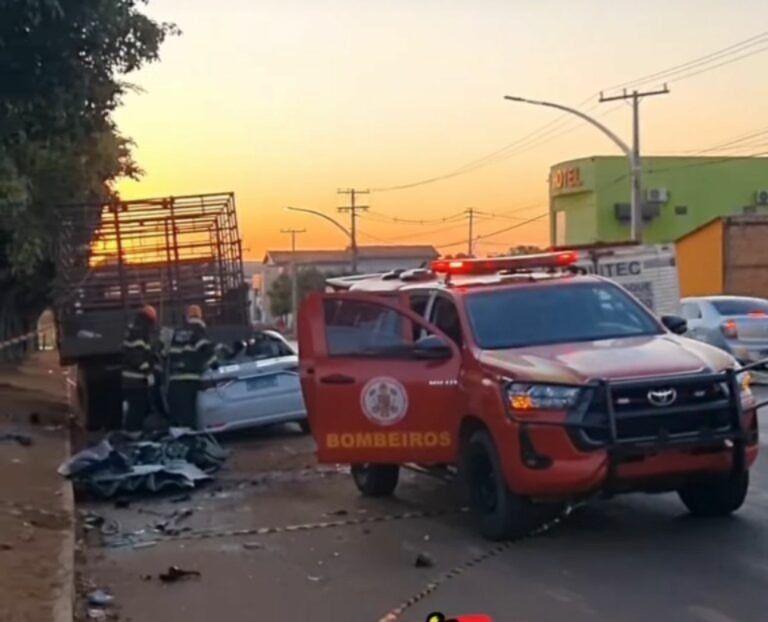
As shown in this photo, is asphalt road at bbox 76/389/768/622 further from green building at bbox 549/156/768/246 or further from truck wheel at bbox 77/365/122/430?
green building at bbox 549/156/768/246

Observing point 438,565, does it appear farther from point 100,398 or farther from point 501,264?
point 100,398

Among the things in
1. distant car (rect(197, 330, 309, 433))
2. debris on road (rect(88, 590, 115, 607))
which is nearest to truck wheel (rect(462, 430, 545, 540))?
debris on road (rect(88, 590, 115, 607))

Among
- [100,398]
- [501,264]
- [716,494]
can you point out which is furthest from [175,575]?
[100,398]

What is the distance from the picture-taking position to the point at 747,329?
24.2m

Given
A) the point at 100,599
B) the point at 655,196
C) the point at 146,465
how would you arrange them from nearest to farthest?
the point at 100,599 < the point at 146,465 < the point at 655,196

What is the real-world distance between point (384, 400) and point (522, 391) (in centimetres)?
153

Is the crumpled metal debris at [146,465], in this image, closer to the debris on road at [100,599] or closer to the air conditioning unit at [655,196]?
the debris on road at [100,599]

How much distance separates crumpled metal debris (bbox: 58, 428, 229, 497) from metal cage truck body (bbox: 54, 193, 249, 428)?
4799 millimetres

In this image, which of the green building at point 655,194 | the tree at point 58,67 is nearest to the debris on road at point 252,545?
the tree at point 58,67

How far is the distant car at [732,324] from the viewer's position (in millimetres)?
23922

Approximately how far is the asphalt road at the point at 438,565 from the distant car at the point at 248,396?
4.19m

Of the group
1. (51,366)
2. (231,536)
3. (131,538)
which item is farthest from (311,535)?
(51,366)

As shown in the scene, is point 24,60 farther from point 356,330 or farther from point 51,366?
point 51,366

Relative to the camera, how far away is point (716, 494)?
9.91 metres
